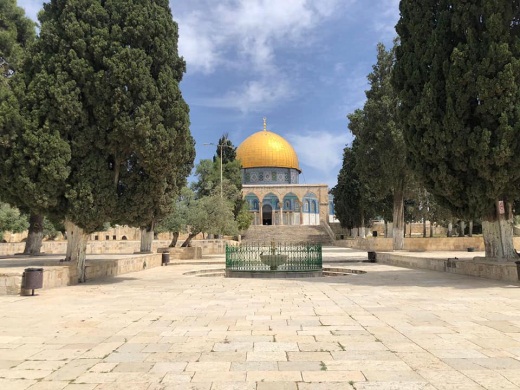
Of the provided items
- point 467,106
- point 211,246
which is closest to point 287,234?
point 211,246

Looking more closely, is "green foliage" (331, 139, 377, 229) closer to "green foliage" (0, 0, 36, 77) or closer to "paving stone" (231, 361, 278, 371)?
"green foliage" (0, 0, 36, 77)

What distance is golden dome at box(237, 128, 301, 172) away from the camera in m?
57.1

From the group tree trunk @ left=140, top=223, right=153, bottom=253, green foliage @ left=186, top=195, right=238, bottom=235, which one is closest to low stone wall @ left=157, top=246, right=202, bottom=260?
tree trunk @ left=140, top=223, right=153, bottom=253

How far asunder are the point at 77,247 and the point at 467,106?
10.8m

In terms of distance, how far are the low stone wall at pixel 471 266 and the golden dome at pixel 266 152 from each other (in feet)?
134

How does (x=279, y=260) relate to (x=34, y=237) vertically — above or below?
below

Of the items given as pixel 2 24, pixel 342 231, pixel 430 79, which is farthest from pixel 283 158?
pixel 430 79

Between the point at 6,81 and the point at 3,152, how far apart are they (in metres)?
8.07

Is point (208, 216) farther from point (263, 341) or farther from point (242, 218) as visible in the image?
point (263, 341)

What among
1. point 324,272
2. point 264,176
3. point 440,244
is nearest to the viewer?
point 324,272

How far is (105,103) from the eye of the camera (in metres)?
10.3

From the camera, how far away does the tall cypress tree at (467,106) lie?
33.8 ft

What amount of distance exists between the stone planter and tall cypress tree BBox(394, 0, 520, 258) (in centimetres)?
541

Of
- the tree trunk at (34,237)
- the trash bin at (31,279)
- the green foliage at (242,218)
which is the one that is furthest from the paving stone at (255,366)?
the green foliage at (242,218)
